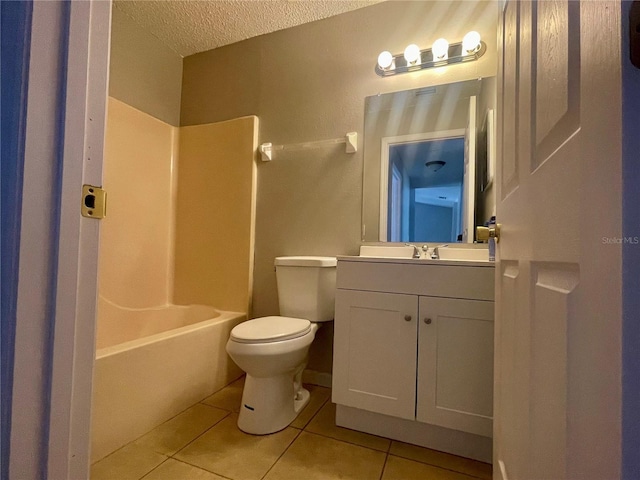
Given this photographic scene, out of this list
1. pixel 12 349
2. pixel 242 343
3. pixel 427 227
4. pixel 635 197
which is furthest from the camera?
pixel 427 227

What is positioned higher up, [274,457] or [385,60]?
[385,60]

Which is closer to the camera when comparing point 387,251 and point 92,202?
point 92,202

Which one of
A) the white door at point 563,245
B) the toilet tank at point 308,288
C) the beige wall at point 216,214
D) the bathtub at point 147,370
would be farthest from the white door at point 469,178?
the bathtub at point 147,370

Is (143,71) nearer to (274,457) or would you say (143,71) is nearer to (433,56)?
(433,56)

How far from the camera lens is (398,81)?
174 cm

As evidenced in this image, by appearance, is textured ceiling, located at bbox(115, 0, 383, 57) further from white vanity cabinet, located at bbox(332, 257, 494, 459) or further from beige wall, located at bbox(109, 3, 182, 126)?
white vanity cabinet, located at bbox(332, 257, 494, 459)

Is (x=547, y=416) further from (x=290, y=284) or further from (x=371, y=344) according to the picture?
(x=290, y=284)

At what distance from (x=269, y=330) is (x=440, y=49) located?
173cm

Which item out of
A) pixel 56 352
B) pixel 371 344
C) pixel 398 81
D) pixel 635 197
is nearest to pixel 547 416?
pixel 635 197

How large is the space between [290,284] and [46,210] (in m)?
1.31

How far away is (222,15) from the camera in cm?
193

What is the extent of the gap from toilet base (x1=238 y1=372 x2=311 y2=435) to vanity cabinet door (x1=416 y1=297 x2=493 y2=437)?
1.99ft

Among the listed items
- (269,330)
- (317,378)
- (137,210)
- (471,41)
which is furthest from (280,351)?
(471,41)

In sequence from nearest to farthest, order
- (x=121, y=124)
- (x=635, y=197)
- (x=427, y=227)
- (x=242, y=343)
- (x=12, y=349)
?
(x=635, y=197) < (x=12, y=349) < (x=242, y=343) < (x=427, y=227) < (x=121, y=124)
